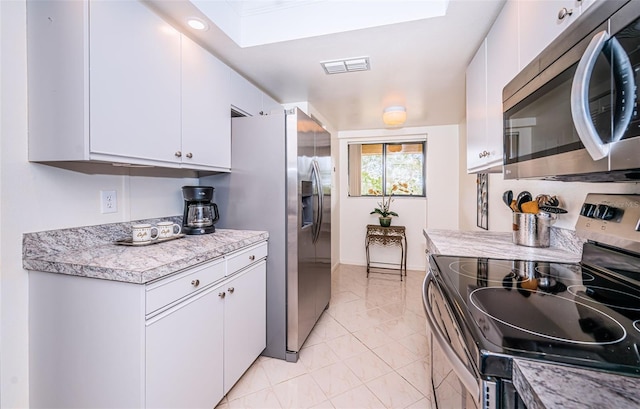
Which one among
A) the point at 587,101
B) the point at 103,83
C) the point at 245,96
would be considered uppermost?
the point at 245,96

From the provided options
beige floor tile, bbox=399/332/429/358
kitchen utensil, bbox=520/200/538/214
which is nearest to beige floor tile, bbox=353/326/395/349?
beige floor tile, bbox=399/332/429/358

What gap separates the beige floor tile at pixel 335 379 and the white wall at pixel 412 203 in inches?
103

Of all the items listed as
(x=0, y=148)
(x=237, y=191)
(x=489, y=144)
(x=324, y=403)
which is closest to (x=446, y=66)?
(x=489, y=144)

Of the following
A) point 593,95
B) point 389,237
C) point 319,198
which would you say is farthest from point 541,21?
point 389,237

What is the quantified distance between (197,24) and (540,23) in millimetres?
1626

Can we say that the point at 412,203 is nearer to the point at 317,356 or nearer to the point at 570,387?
the point at 317,356

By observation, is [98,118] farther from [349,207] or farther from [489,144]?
[349,207]

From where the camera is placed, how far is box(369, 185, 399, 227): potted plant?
408cm

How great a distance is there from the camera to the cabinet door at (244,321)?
1520 mm

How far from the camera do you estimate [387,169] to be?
4.39 metres

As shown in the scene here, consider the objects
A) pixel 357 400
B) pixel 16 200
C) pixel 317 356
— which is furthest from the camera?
pixel 317 356

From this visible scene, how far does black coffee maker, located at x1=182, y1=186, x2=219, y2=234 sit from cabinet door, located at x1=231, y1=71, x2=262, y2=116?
71 cm

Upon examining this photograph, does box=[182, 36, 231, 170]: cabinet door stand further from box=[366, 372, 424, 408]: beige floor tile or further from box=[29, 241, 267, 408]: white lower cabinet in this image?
box=[366, 372, 424, 408]: beige floor tile

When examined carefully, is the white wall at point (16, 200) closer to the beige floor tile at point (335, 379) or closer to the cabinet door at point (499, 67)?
the beige floor tile at point (335, 379)
